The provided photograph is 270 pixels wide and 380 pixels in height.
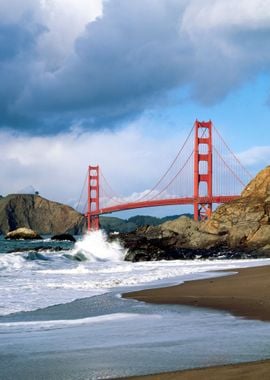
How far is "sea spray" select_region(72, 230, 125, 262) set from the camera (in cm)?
2691

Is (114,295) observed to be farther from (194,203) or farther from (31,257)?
(194,203)

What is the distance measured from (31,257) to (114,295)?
48.5ft

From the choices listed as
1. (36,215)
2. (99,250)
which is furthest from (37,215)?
Result: (99,250)

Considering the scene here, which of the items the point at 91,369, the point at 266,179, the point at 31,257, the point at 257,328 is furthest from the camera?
the point at 266,179

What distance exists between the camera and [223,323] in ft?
19.3

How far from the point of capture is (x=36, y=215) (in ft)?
481

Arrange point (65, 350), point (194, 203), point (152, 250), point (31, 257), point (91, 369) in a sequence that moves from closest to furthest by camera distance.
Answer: point (91, 369) < point (65, 350) < point (31, 257) < point (152, 250) < point (194, 203)

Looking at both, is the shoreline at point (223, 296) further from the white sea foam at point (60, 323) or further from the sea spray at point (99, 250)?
the sea spray at point (99, 250)

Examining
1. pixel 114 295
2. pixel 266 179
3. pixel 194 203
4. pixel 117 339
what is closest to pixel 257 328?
pixel 117 339

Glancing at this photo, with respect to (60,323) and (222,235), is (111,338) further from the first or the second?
(222,235)

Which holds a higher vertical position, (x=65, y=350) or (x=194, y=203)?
(x=194, y=203)

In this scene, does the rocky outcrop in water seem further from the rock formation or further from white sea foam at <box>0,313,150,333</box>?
white sea foam at <box>0,313,150,333</box>

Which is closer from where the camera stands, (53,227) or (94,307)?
(94,307)

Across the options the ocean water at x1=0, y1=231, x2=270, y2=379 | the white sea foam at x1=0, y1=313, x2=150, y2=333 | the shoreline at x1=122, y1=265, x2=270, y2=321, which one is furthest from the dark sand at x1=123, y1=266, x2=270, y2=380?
the white sea foam at x1=0, y1=313, x2=150, y2=333
